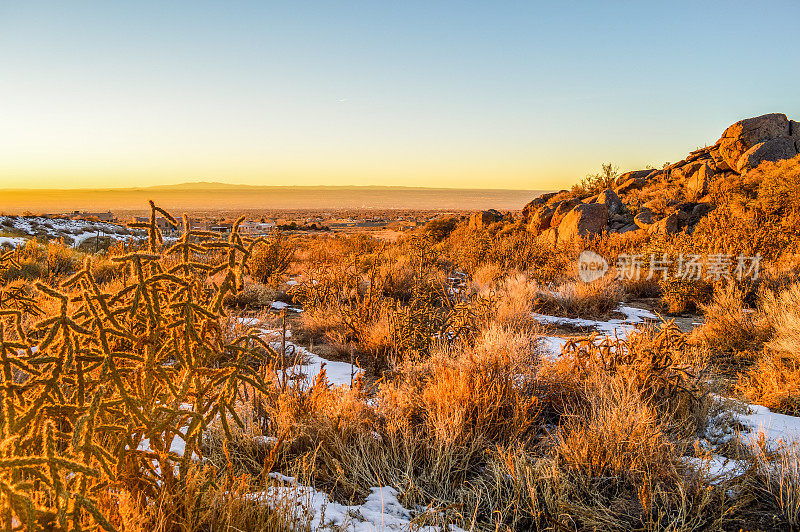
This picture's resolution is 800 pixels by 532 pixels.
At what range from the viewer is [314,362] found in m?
5.13

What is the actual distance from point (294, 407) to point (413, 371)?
3.92ft

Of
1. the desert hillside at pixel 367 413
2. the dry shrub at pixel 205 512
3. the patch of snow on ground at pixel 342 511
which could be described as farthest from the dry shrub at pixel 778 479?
the dry shrub at pixel 205 512

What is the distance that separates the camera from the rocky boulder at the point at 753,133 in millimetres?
24062

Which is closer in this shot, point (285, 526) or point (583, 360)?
point (285, 526)

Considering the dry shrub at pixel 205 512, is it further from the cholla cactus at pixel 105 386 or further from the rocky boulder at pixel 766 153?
the rocky boulder at pixel 766 153

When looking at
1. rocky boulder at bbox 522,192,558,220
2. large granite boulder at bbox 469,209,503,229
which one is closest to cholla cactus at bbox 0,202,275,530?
large granite boulder at bbox 469,209,503,229

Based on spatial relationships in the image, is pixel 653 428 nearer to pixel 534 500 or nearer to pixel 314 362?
pixel 534 500

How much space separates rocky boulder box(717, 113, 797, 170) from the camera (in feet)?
78.9

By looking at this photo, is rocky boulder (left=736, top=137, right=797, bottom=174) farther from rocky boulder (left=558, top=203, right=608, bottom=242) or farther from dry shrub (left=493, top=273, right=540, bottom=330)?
dry shrub (left=493, top=273, right=540, bottom=330)

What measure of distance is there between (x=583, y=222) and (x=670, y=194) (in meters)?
8.49

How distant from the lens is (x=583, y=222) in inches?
624

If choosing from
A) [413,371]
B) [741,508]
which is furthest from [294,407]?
[741,508]

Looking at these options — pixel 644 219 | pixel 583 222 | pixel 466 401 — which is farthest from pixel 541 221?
pixel 466 401

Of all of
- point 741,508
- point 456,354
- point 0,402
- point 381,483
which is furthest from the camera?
point 456,354
